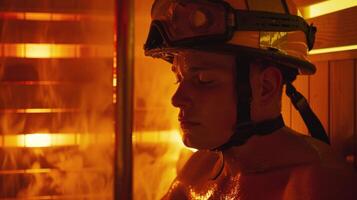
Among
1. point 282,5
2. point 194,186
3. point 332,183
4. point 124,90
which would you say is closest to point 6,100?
point 124,90

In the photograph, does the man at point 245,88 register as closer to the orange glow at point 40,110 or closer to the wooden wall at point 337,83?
the wooden wall at point 337,83

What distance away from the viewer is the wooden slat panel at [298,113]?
1848 millimetres

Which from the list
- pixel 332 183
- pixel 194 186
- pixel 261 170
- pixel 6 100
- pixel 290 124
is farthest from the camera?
pixel 6 100

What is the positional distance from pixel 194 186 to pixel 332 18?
0.80m

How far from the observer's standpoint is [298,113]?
188 centimetres

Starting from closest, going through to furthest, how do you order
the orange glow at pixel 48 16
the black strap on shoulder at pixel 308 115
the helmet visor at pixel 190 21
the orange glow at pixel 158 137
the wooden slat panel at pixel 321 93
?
the helmet visor at pixel 190 21
the black strap on shoulder at pixel 308 115
the wooden slat panel at pixel 321 93
the orange glow at pixel 48 16
the orange glow at pixel 158 137

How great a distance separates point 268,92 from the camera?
4.54 ft

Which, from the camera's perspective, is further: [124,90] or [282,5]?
[124,90]

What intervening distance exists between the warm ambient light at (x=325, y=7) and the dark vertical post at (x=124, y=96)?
960 millimetres

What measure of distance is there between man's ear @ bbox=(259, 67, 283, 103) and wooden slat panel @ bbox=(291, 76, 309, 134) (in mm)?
499

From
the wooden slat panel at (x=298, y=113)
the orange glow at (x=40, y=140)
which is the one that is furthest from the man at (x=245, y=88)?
the orange glow at (x=40, y=140)

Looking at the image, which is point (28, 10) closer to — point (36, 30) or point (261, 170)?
point (36, 30)

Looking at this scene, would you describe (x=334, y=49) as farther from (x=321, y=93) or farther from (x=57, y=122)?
(x=57, y=122)

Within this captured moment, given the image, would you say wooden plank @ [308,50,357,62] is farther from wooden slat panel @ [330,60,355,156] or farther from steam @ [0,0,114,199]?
steam @ [0,0,114,199]
